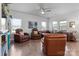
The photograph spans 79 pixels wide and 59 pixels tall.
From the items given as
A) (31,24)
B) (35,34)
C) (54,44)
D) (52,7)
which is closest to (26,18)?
(31,24)

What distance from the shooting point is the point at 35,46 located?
10.1 ft

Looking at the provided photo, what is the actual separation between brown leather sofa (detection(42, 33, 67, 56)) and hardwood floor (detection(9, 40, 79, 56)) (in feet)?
0.35

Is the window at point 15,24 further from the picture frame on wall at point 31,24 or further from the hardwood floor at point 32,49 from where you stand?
the hardwood floor at point 32,49

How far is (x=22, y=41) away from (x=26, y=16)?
24.6 inches

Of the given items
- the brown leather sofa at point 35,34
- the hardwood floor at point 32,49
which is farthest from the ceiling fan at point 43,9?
the hardwood floor at point 32,49

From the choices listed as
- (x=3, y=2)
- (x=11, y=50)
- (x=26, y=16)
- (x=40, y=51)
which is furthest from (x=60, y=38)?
(x=3, y=2)

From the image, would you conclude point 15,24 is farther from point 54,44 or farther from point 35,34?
point 54,44

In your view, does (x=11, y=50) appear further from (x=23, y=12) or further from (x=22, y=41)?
(x=23, y=12)

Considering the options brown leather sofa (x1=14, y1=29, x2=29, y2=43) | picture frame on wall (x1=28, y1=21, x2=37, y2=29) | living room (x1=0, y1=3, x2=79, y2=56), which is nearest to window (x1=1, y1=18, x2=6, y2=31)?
living room (x1=0, y1=3, x2=79, y2=56)

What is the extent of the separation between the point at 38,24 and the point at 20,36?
1.73 feet

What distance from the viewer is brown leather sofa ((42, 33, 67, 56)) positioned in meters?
3.02

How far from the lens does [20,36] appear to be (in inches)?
122

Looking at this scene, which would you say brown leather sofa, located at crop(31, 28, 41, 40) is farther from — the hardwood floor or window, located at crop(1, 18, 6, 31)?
window, located at crop(1, 18, 6, 31)

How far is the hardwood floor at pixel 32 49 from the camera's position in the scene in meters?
2.96
